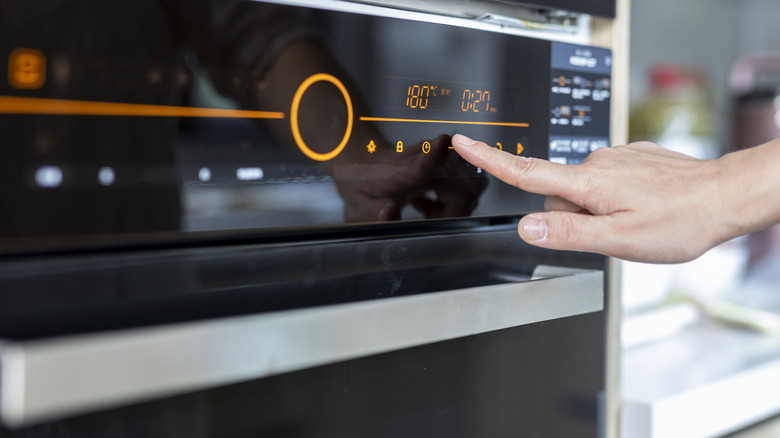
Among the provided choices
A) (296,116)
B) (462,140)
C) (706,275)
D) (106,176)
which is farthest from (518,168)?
(706,275)

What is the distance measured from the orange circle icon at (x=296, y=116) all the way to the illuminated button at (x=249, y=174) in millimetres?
32

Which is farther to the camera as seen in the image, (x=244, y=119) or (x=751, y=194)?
(x=751, y=194)

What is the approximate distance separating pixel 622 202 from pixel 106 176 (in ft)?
1.20

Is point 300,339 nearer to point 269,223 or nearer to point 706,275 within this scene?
point 269,223

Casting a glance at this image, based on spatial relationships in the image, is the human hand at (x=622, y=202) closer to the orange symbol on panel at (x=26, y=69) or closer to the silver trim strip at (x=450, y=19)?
the silver trim strip at (x=450, y=19)

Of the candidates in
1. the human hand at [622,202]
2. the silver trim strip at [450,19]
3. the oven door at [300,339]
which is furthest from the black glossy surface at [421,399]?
the silver trim strip at [450,19]

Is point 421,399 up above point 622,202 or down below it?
below

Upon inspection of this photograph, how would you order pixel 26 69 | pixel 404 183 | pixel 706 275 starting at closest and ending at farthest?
pixel 26 69 < pixel 404 183 < pixel 706 275

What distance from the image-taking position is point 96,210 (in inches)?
12.9

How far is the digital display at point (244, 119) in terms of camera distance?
0.31m

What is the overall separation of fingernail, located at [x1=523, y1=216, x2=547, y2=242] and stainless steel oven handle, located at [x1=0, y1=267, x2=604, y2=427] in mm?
34

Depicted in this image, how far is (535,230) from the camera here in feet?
1.58

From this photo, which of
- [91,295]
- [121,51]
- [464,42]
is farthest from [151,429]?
[464,42]

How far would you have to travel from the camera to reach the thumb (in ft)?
1.58
